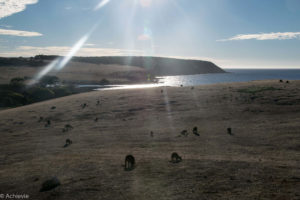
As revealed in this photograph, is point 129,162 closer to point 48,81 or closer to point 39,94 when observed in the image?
point 39,94

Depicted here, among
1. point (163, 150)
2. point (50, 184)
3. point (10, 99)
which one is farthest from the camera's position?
point (10, 99)

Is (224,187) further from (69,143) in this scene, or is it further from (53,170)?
(69,143)

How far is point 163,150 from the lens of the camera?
1862 cm

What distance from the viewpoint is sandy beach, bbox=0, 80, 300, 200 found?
11758mm

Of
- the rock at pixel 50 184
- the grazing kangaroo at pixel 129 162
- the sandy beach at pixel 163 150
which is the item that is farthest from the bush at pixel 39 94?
the rock at pixel 50 184

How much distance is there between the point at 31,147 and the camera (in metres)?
21.7

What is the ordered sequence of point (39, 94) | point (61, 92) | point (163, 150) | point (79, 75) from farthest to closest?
point (79, 75), point (61, 92), point (39, 94), point (163, 150)

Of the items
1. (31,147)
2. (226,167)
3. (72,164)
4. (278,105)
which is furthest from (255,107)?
(31,147)

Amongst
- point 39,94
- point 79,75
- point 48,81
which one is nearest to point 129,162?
point 39,94

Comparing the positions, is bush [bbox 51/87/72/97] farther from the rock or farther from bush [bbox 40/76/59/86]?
the rock

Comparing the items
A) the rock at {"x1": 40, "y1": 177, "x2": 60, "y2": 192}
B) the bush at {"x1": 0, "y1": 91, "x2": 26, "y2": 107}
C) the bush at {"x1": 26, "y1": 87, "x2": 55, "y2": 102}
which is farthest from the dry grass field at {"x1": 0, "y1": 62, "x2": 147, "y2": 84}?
the rock at {"x1": 40, "y1": 177, "x2": 60, "y2": 192}

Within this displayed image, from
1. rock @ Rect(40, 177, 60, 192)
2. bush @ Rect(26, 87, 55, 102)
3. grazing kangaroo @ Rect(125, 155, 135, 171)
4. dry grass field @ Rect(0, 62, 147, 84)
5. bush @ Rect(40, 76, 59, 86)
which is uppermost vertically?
dry grass field @ Rect(0, 62, 147, 84)

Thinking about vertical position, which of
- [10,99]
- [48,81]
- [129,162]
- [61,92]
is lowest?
[129,162]

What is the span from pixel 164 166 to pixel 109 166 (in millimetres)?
3561
